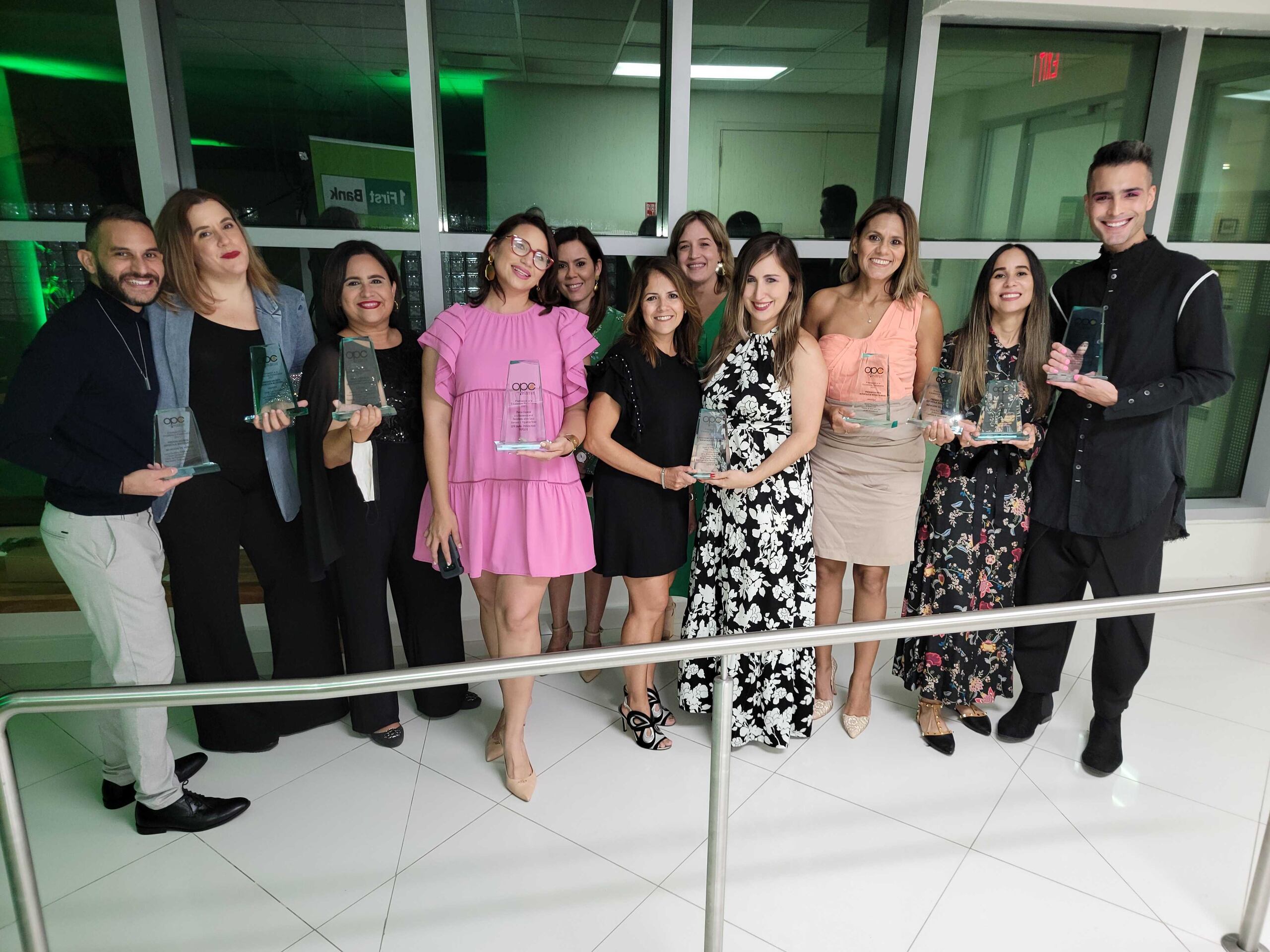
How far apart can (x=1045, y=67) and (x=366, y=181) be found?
10.1 feet

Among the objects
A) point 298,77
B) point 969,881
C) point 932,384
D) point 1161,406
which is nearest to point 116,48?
point 298,77

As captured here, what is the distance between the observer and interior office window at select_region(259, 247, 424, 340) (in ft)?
10.1

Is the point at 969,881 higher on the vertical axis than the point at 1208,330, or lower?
lower

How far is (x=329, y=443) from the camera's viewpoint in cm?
229

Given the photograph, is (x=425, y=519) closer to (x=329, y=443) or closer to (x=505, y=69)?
(x=329, y=443)

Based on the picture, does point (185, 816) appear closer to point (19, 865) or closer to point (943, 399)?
point (19, 865)

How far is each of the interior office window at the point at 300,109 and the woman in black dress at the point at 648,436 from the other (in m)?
1.39

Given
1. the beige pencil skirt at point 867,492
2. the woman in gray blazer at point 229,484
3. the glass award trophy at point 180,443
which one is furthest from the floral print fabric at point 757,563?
the glass award trophy at point 180,443

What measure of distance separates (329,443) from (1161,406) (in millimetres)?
2385

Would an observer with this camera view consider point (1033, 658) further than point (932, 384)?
Yes

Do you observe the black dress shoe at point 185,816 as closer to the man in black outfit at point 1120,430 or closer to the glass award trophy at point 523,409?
the glass award trophy at point 523,409

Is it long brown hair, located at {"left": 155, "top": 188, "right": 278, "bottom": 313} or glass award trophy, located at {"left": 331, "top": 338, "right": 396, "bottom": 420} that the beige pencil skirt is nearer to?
glass award trophy, located at {"left": 331, "top": 338, "right": 396, "bottom": 420}

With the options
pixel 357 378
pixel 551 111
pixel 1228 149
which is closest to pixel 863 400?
pixel 357 378

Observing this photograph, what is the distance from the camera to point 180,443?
76.0 inches
